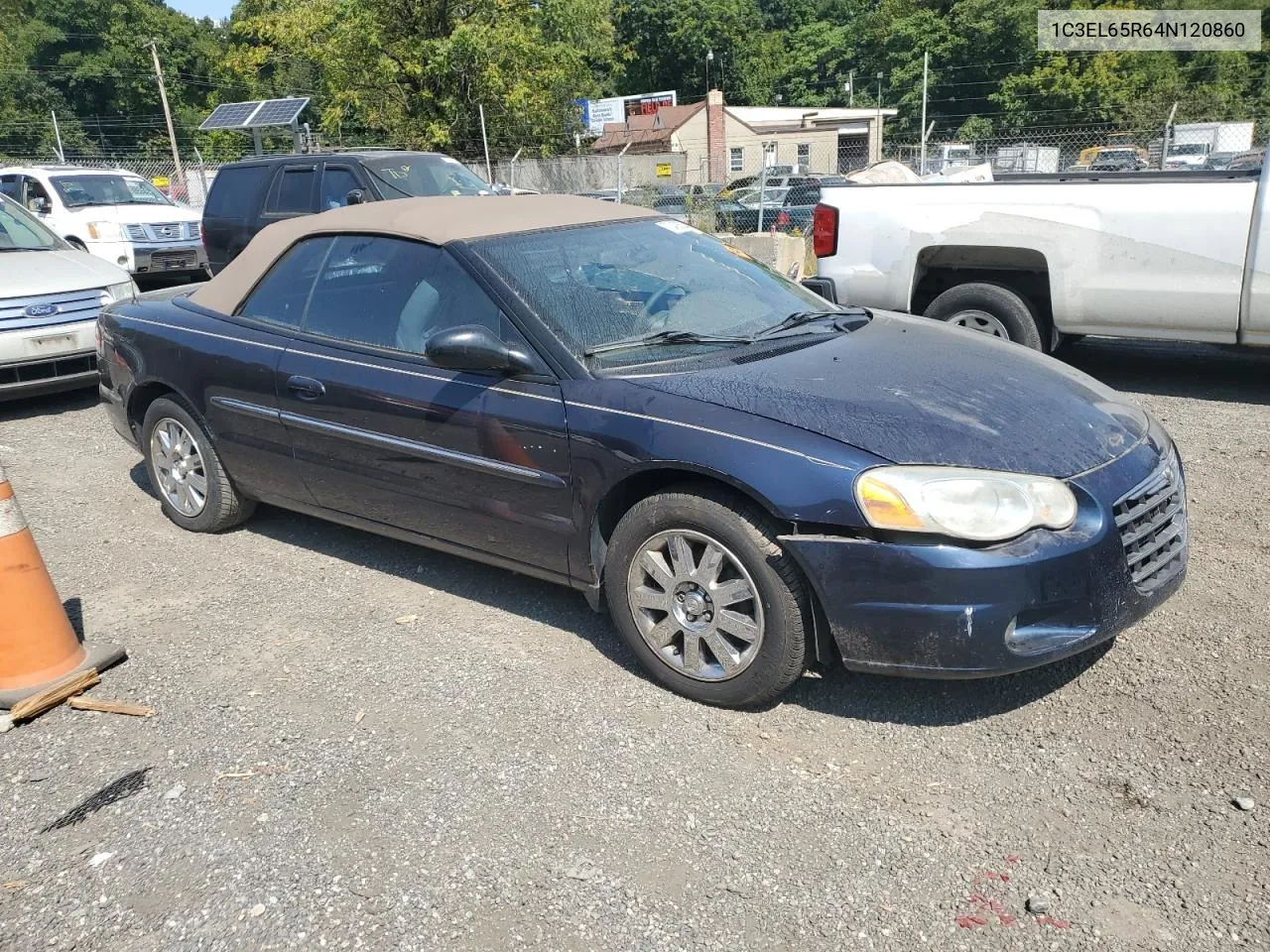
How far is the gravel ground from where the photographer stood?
2.59m

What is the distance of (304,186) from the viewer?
11266 mm

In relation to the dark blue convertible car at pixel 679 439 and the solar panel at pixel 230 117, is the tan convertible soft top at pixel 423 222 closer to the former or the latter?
the dark blue convertible car at pixel 679 439

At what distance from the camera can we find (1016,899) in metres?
2.59

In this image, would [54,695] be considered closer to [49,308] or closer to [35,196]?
[49,308]

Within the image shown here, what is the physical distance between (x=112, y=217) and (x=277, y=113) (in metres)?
8.26

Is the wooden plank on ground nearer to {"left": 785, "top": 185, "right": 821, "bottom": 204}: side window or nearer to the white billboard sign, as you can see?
{"left": 785, "top": 185, "right": 821, "bottom": 204}: side window

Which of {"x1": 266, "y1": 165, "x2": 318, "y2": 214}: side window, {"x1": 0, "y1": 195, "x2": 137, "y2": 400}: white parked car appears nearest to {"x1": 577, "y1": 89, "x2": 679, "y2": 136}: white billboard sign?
{"x1": 266, "y1": 165, "x2": 318, "y2": 214}: side window

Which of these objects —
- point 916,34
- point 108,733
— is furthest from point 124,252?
point 916,34

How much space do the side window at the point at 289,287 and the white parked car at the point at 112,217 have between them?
944cm

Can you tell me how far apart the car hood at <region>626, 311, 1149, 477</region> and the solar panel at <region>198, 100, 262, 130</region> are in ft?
65.9

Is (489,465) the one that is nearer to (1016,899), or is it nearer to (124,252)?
(1016,899)

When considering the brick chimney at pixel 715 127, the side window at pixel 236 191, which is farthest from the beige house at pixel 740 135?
the side window at pixel 236 191

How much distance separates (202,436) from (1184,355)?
736 cm

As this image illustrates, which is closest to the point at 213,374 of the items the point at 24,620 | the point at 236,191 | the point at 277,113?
the point at 24,620
